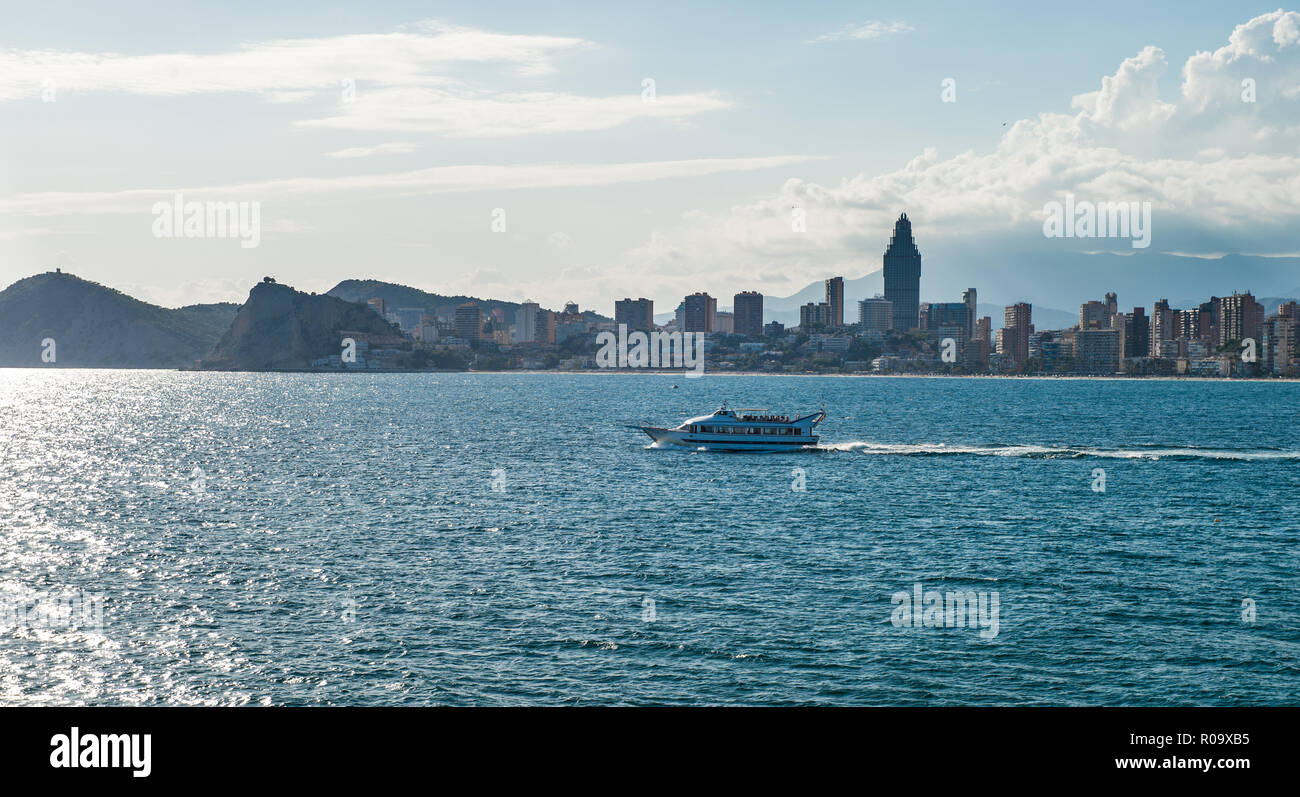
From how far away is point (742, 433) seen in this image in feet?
421

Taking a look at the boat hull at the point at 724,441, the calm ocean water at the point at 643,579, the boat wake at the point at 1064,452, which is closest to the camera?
the calm ocean water at the point at 643,579

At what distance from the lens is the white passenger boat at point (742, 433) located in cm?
12650

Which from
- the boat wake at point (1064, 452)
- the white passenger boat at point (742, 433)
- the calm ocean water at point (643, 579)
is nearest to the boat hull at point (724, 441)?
the white passenger boat at point (742, 433)

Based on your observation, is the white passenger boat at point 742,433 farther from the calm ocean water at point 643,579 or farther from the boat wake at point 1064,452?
the calm ocean water at point 643,579

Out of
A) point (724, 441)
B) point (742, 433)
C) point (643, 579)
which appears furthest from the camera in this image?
point (742, 433)

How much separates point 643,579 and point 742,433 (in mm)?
76546

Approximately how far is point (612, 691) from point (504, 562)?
23020mm

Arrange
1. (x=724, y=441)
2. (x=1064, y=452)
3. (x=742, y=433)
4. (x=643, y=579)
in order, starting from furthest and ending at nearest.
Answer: (x=742, y=433)
(x=724, y=441)
(x=1064, y=452)
(x=643, y=579)

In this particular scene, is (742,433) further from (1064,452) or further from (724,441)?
(1064,452)

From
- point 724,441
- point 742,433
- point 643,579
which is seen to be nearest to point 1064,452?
point 742,433

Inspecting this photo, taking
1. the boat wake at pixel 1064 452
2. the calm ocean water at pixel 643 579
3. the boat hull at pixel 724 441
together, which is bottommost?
the calm ocean water at pixel 643 579

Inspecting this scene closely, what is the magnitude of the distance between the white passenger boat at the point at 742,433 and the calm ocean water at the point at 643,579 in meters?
13.5

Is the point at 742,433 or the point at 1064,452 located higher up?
the point at 742,433

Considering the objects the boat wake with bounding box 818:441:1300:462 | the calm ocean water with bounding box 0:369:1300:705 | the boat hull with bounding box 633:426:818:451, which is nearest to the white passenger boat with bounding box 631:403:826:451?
the boat hull with bounding box 633:426:818:451
